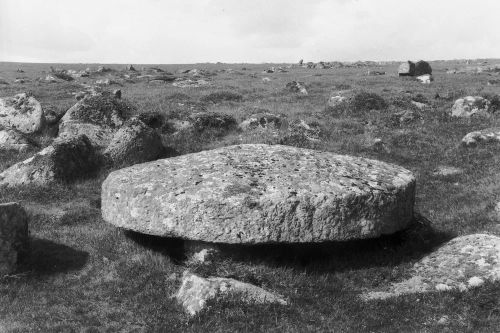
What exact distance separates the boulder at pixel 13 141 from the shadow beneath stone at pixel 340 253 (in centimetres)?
1435

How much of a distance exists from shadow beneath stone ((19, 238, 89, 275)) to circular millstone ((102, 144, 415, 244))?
1.41m

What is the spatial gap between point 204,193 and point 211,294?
2.94 meters

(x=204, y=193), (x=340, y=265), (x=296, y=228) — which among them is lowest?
(x=340, y=265)

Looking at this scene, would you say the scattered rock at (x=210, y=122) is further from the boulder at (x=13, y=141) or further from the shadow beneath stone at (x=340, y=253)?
the shadow beneath stone at (x=340, y=253)

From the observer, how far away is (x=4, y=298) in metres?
11.6

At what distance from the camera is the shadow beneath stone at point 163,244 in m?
14.0

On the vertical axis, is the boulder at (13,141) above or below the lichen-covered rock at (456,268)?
above

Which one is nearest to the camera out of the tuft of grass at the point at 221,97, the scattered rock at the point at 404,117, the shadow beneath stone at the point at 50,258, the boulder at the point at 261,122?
the shadow beneath stone at the point at 50,258

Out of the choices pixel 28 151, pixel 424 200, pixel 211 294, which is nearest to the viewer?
pixel 211 294

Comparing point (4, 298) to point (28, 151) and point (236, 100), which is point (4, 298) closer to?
point (28, 151)

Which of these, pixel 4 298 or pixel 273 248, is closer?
pixel 4 298

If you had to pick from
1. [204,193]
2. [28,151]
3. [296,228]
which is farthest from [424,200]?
[28,151]

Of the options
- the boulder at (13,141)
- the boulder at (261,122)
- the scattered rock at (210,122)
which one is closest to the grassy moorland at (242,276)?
the boulder at (13,141)

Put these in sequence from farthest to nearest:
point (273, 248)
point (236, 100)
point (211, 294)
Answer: point (236, 100), point (273, 248), point (211, 294)
